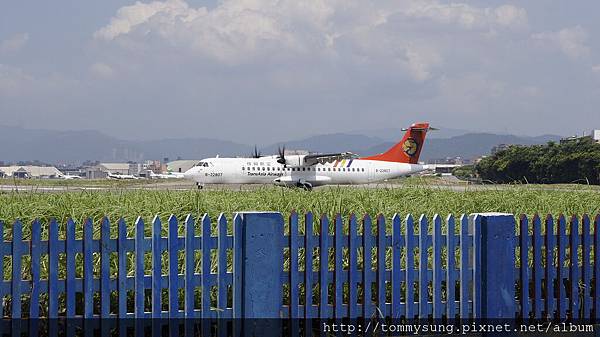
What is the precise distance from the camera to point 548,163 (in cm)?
7681

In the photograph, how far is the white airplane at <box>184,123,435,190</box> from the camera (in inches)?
1628

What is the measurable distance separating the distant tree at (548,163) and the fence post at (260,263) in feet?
212

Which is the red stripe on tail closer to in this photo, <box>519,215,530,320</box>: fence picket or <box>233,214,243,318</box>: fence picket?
<box>519,215,530,320</box>: fence picket

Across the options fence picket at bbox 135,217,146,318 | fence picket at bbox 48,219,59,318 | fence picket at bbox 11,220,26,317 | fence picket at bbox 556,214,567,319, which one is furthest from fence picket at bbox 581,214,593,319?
fence picket at bbox 11,220,26,317

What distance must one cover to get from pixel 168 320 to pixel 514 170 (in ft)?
266

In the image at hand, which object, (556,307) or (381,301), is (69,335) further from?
(556,307)

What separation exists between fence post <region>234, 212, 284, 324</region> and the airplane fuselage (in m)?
33.9

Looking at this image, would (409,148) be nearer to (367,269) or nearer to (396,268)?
(396,268)

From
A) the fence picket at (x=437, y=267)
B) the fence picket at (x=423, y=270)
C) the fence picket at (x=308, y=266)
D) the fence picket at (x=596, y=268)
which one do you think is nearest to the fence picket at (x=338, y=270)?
the fence picket at (x=308, y=266)

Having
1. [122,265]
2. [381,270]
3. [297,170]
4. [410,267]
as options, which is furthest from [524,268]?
[297,170]

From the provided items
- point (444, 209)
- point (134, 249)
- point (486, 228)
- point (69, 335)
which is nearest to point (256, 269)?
point (134, 249)

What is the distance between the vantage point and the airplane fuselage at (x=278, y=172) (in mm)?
41344

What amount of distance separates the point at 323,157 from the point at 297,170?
1.75m

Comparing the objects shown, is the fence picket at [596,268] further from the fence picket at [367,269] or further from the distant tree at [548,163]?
the distant tree at [548,163]
